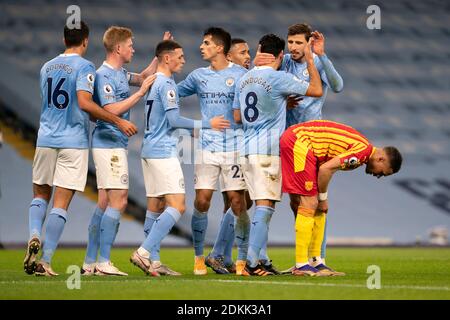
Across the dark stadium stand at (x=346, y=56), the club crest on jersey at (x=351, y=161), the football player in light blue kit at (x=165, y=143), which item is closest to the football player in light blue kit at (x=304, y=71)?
the club crest on jersey at (x=351, y=161)

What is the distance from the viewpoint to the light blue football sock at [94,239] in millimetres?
9385

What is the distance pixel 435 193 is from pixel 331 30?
438cm

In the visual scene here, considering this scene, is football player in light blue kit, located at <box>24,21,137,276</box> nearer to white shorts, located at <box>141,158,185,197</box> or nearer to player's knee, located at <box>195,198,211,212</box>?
white shorts, located at <box>141,158,185,197</box>

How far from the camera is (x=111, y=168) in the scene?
30.0ft

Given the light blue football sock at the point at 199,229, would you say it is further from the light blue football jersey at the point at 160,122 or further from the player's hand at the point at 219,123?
the player's hand at the point at 219,123

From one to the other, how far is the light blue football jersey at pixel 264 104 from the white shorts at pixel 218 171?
28cm

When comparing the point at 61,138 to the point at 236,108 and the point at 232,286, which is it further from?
the point at 232,286

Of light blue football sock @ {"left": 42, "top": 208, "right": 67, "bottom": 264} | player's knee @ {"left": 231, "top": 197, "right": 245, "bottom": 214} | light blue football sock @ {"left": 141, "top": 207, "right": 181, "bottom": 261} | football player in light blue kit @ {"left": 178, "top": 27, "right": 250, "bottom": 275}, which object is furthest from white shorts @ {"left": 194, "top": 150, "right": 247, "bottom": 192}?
light blue football sock @ {"left": 42, "top": 208, "right": 67, "bottom": 264}

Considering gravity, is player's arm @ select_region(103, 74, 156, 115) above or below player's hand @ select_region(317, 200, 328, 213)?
above

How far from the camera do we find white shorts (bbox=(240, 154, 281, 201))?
9164 mm

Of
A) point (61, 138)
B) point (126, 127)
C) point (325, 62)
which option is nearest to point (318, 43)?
point (325, 62)

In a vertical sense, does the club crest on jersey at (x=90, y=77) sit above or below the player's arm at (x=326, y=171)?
above
